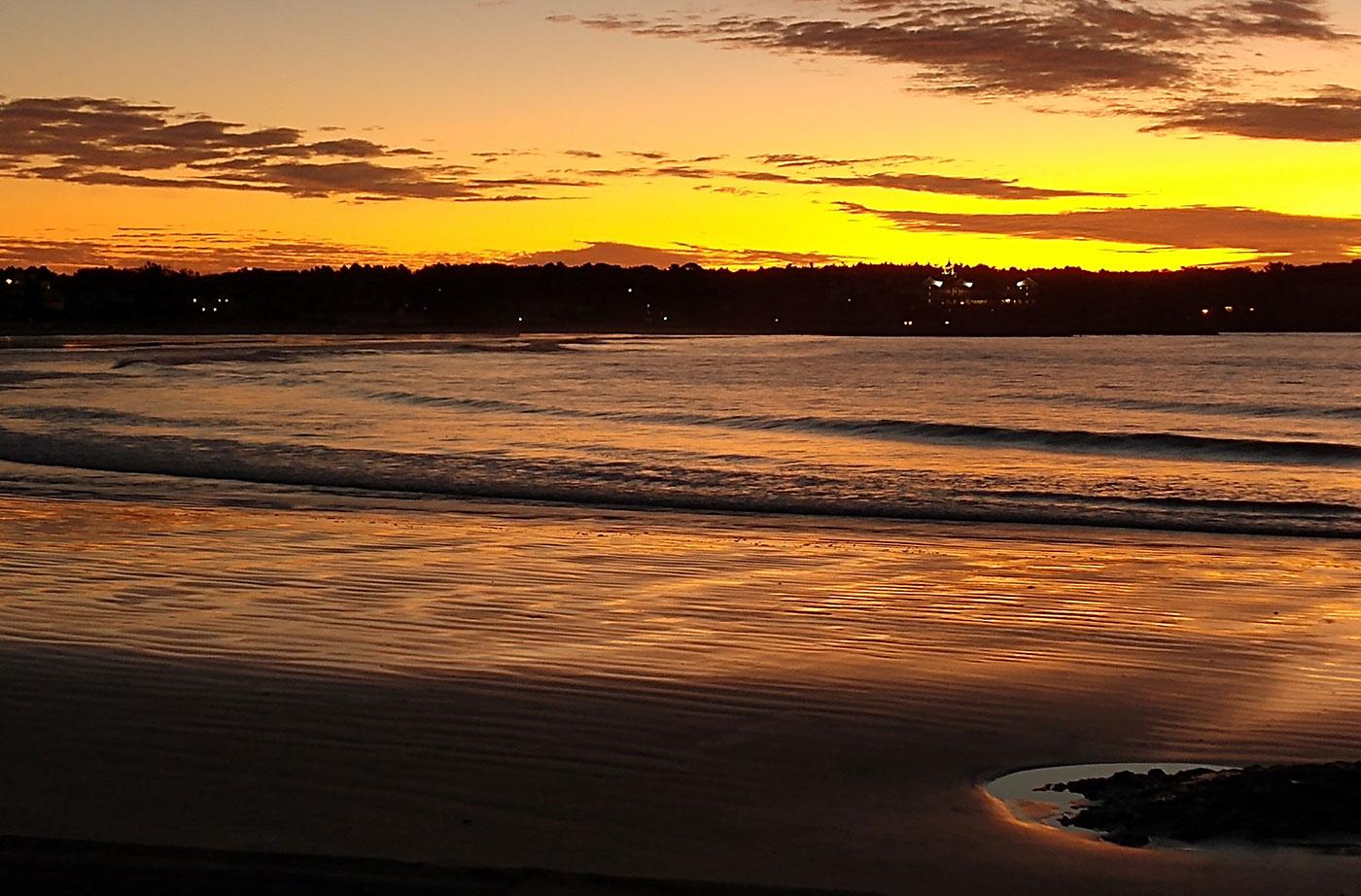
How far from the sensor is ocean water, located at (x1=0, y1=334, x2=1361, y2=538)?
18.7 metres

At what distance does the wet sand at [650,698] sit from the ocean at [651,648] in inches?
1.2

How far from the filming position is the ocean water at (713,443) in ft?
61.2

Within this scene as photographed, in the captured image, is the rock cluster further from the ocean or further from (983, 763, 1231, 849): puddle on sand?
the ocean

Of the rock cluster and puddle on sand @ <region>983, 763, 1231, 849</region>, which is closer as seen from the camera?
the rock cluster

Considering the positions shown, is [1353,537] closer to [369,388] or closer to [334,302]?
[369,388]

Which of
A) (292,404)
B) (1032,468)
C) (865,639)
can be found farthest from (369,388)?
(865,639)

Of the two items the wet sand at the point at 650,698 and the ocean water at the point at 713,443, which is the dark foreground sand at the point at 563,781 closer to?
the wet sand at the point at 650,698

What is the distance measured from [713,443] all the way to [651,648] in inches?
772

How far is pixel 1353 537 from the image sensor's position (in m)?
15.8

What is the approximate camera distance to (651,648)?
861 cm

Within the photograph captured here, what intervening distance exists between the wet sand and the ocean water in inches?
205

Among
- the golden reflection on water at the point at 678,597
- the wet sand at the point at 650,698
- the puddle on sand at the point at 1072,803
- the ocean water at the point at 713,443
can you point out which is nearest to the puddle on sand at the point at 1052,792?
the puddle on sand at the point at 1072,803

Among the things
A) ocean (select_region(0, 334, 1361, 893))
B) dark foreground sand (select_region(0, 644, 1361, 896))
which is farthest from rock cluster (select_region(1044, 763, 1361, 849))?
ocean (select_region(0, 334, 1361, 893))

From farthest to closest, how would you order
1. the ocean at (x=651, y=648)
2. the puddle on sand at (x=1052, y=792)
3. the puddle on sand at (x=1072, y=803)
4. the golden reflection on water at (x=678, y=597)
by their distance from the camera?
the golden reflection on water at (x=678, y=597) → the puddle on sand at (x=1052, y=792) → the ocean at (x=651, y=648) → the puddle on sand at (x=1072, y=803)
